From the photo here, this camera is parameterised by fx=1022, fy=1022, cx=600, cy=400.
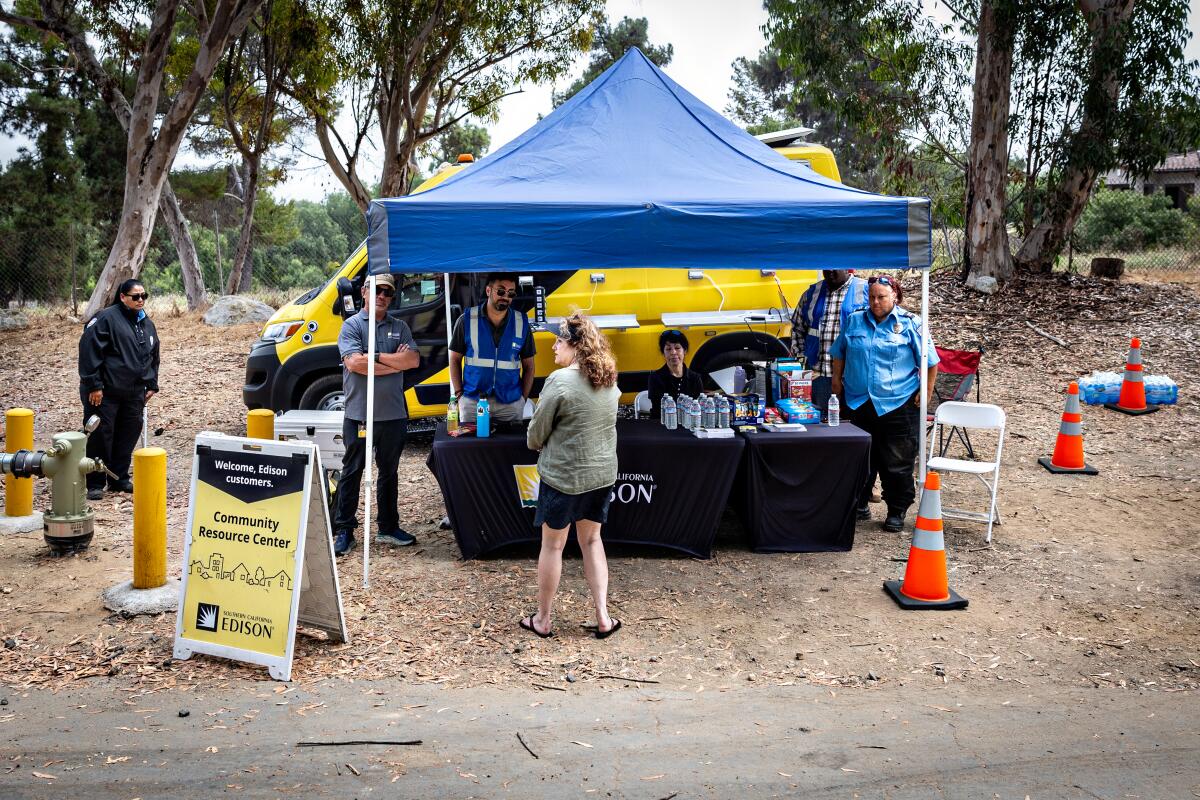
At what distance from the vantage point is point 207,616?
17.2ft

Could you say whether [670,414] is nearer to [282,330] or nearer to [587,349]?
[587,349]

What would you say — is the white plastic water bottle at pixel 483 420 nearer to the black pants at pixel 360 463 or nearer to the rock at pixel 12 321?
the black pants at pixel 360 463

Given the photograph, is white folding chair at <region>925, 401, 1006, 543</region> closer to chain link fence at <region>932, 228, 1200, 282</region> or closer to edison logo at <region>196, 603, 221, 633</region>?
edison logo at <region>196, 603, 221, 633</region>

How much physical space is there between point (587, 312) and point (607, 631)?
4166 mm

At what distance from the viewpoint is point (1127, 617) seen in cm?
584

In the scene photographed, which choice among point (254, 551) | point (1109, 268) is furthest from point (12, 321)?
point (1109, 268)

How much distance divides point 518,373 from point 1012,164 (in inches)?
567

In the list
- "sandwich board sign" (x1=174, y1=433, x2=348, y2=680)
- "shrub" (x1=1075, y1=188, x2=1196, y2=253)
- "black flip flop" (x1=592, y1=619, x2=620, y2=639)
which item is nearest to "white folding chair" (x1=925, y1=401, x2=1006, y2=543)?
"black flip flop" (x1=592, y1=619, x2=620, y2=639)

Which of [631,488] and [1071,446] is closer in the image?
[631,488]

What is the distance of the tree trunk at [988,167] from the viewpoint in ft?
54.0

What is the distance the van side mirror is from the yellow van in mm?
22

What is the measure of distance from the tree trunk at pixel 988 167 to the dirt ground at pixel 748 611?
797cm

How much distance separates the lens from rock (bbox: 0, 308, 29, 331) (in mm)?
18562

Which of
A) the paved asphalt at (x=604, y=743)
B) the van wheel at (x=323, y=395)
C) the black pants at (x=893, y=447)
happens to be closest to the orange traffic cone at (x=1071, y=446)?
the black pants at (x=893, y=447)
